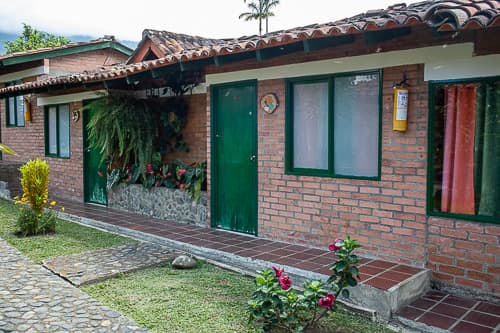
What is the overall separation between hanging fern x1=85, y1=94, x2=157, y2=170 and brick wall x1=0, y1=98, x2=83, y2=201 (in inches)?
74.7

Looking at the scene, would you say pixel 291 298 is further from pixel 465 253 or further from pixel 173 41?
pixel 173 41

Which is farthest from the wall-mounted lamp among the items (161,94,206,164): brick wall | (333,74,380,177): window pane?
(333,74,380,177): window pane

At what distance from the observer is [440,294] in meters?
4.71

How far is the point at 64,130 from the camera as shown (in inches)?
449

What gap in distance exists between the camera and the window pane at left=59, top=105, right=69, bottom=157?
445 inches

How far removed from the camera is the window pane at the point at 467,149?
4.52m

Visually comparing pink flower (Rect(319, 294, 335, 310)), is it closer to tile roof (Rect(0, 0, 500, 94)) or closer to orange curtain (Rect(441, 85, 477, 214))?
orange curtain (Rect(441, 85, 477, 214))

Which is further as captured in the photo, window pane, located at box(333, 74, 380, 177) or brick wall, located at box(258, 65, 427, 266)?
window pane, located at box(333, 74, 380, 177)

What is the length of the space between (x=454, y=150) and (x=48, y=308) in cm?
444

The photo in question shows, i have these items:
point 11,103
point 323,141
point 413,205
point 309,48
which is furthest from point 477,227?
point 11,103

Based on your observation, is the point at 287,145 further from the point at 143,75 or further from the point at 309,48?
the point at 143,75

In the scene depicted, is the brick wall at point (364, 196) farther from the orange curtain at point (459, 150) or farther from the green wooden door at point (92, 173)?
the green wooden door at point (92, 173)

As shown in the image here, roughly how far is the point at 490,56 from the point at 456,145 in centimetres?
94

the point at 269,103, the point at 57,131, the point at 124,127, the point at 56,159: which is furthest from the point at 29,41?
the point at 269,103
